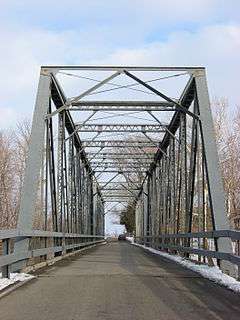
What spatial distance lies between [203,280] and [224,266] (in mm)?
1644

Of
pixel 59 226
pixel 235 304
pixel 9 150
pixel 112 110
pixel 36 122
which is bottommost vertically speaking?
pixel 235 304

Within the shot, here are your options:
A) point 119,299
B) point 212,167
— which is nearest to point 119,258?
point 212,167

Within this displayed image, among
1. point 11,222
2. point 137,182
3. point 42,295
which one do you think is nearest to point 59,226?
point 42,295

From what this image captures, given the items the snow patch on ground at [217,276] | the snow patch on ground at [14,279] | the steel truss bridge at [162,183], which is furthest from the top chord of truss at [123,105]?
the snow patch on ground at [14,279]

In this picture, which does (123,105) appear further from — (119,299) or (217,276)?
(119,299)

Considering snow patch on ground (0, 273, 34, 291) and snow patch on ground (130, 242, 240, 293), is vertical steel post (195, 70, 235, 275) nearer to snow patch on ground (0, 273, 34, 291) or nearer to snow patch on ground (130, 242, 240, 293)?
snow patch on ground (130, 242, 240, 293)

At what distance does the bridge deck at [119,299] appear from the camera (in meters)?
7.36

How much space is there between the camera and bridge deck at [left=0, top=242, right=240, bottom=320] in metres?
7.36

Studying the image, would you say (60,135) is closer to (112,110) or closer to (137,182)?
(112,110)

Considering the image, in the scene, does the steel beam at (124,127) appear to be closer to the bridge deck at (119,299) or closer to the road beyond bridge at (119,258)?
the road beyond bridge at (119,258)

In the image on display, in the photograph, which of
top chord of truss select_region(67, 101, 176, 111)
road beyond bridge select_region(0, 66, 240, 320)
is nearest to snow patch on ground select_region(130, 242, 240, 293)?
road beyond bridge select_region(0, 66, 240, 320)

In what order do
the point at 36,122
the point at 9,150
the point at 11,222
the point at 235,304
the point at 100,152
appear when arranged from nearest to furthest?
the point at 235,304
the point at 36,122
the point at 100,152
the point at 11,222
the point at 9,150

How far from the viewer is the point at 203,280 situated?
38.4 feet

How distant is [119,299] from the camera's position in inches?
339
